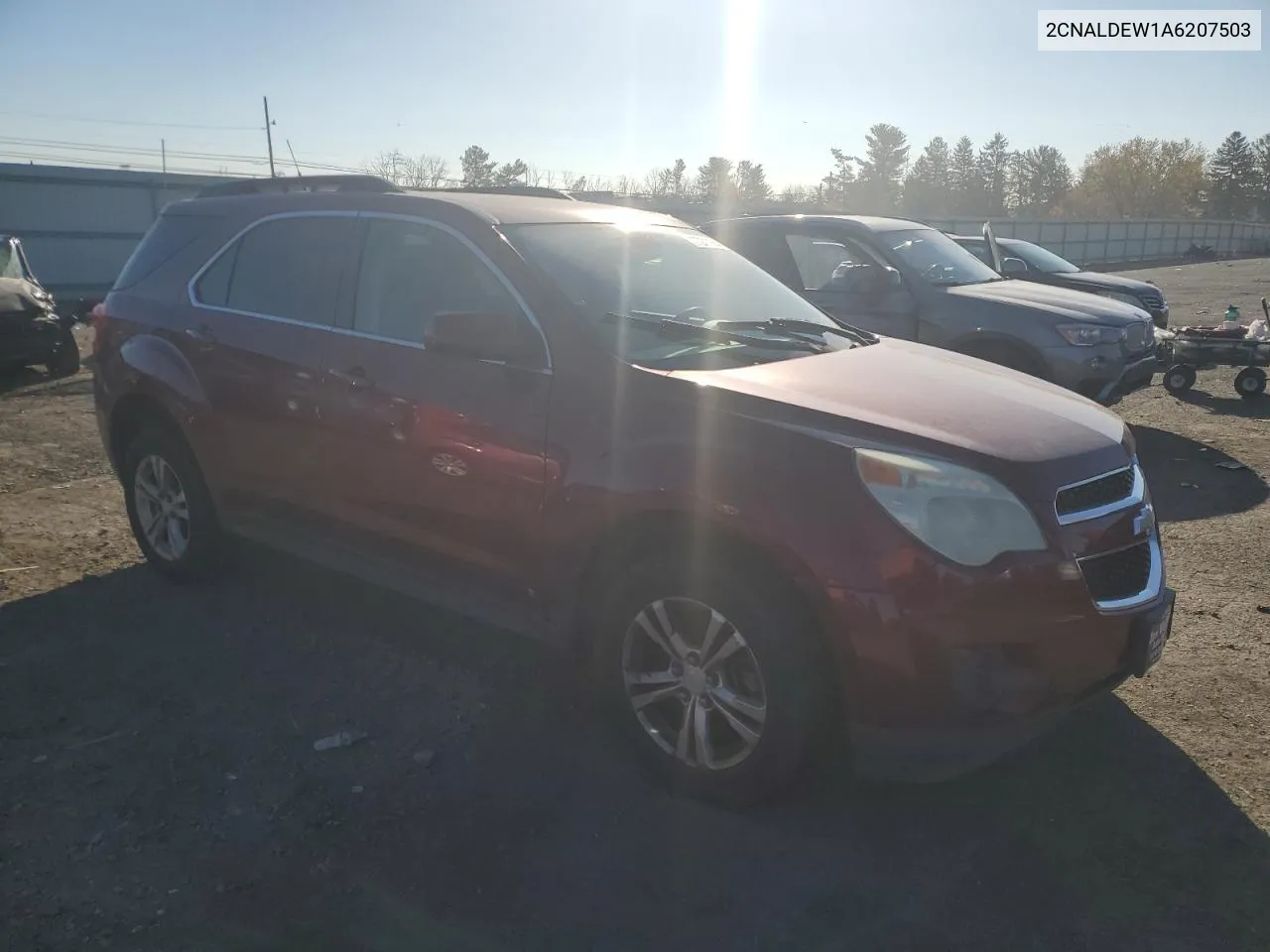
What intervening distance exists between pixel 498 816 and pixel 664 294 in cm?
205

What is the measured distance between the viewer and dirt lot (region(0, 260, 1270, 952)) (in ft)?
9.39

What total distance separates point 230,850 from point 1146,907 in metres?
2.64

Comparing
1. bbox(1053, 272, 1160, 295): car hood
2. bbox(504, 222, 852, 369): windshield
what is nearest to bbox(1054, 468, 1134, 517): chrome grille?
bbox(504, 222, 852, 369): windshield

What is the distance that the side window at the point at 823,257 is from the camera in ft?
28.8

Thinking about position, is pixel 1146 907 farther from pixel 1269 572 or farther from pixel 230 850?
pixel 1269 572

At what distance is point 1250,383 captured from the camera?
10.5 meters

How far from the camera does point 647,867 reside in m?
3.12

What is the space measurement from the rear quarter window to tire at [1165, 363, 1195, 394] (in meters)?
9.51

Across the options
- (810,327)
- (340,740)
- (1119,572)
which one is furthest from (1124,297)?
(340,740)

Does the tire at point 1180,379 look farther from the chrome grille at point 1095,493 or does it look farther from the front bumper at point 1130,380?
the chrome grille at point 1095,493

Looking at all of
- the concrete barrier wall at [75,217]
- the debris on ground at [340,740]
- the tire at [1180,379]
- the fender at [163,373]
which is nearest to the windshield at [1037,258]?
the tire at [1180,379]

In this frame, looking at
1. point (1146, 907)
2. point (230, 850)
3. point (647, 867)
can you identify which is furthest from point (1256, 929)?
point (230, 850)

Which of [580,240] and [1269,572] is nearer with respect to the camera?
[580,240]

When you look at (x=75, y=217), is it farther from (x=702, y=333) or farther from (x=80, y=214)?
(x=702, y=333)
